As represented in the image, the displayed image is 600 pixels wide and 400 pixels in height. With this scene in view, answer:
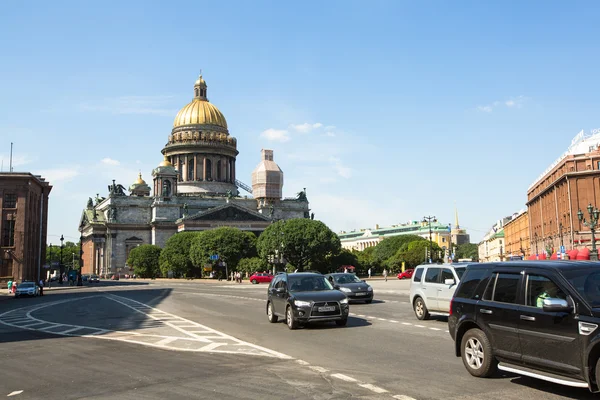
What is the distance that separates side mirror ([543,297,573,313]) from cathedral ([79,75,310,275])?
10335cm

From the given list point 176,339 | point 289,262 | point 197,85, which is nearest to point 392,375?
point 176,339

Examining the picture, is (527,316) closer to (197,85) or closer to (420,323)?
(420,323)

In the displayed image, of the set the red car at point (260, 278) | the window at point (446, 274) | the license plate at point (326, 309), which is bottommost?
the license plate at point (326, 309)

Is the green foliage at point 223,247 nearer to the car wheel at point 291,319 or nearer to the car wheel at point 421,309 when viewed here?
the car wheel at point 421,309

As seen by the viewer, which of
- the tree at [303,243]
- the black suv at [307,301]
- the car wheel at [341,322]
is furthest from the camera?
the tree at [303,243]

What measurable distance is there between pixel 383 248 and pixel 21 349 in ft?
366

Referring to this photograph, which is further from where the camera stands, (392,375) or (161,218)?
(161,218)

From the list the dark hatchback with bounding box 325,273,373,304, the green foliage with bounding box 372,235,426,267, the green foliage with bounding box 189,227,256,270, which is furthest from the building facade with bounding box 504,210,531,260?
the dark hatchback with bounding box 325,273,373,304

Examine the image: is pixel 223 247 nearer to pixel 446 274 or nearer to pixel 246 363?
pixel 446 274

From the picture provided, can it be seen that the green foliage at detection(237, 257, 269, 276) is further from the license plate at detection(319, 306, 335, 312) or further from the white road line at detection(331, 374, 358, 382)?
the white road line at detection(331, 374, 358, 382)

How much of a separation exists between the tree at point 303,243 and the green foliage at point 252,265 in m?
1.32

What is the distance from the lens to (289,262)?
3282 inches

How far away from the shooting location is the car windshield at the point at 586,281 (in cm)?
749

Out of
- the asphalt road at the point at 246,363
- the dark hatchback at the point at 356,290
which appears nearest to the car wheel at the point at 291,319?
the asphalt road at the point at 246,363
